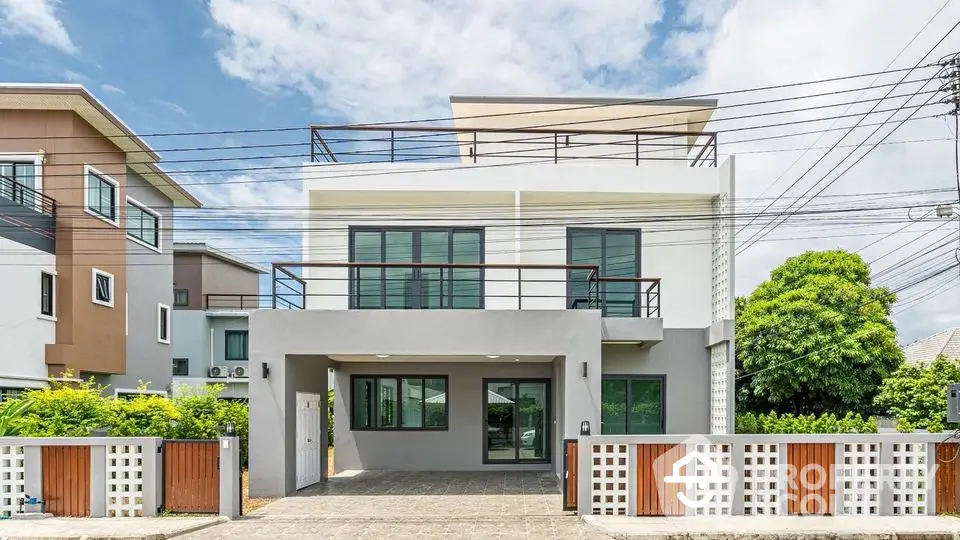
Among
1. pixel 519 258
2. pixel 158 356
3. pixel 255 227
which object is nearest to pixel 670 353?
pixel 519 258

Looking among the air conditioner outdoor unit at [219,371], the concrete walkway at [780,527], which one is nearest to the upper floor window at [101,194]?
the air conditioner outdoor unit at [219,371]

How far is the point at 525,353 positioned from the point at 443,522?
3.35 meters

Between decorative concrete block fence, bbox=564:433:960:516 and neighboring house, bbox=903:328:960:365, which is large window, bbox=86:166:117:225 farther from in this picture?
neighboring house, bbox=903:328:960:365

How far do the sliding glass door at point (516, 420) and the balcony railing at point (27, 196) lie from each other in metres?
11.0

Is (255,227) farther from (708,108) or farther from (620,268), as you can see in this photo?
(708,108)

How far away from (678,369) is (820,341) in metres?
8.63

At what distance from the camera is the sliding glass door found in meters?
15.8

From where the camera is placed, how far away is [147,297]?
72.8 ft

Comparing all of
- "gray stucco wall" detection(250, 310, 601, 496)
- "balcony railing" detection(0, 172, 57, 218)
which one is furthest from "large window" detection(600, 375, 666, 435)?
"balcony railing" detection(0, 172, 57, 218)

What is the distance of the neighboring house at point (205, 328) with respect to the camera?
28.1m

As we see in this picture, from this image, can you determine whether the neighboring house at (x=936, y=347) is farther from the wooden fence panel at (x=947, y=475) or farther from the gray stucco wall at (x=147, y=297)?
the gray stucco wall at (x=147, y=297)

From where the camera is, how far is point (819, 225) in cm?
1669

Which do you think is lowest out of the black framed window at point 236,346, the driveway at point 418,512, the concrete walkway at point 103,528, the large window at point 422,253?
the driveway at point 418,512

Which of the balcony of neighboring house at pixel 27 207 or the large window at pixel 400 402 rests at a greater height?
the balcony of neighboring house at pixel 27 207
